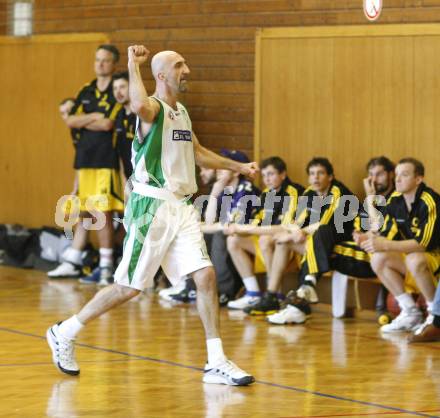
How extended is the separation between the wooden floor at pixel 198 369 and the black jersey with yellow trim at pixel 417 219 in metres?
0.78

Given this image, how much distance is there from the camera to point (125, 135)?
1076 cm

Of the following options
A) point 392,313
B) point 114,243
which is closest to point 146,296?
point 114,243

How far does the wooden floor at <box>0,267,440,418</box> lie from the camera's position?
215 inches

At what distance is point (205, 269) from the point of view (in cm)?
611

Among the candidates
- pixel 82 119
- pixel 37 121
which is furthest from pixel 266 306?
pixel 37 121

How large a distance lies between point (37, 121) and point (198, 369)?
21.7ft

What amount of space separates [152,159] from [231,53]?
484 centimetres

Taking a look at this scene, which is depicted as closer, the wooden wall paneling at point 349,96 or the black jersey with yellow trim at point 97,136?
the wooden wall paneling at point 349,96

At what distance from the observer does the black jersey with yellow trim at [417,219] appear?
8164 mm

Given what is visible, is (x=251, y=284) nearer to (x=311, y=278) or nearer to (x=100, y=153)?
(x=311, y=278)

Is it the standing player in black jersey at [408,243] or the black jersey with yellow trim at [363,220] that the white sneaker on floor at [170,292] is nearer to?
the black jersey with yellow trim at [363,220]

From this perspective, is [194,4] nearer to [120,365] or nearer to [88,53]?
[88,53]

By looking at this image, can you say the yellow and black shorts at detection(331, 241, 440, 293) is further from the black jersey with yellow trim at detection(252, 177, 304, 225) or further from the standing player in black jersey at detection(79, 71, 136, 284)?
the standing player in black jersey at detection(79, 71, 136, 284)

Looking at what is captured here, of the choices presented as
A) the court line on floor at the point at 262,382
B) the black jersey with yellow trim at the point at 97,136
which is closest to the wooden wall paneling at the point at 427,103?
the black jersey with yellow trim at the point at 97,136
